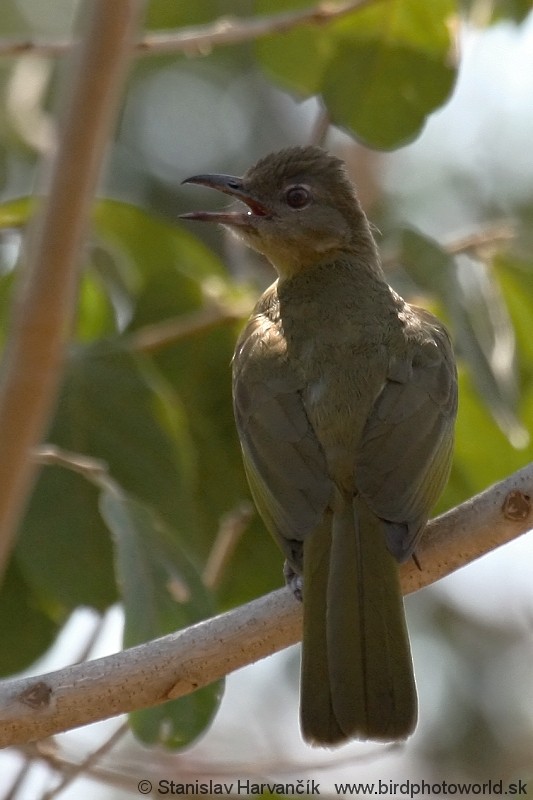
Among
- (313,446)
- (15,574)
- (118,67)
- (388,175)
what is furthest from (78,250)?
(388,175)

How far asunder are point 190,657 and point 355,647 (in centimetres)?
61

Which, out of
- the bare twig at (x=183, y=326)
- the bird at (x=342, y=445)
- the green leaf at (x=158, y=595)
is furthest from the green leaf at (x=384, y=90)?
the green leaf at (x=158, y=595)

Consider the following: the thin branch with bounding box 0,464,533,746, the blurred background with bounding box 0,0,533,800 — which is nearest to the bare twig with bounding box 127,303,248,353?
the blurred background with bounding box 0,0,533,800

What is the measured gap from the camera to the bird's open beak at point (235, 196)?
5.68 metres

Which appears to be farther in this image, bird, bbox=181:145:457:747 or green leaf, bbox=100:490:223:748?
green leaf, bbox=100:490:223:748

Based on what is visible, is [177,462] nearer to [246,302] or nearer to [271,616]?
[246,302]

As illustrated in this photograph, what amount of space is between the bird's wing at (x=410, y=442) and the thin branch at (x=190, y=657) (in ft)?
0.62

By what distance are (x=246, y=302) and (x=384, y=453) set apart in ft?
4.73

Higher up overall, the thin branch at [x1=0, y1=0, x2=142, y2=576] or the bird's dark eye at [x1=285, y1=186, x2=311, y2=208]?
the thin branch at [x1=0, y1=0, x2=142, y2=576]

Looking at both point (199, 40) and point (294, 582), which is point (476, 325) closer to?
point (294, 582)

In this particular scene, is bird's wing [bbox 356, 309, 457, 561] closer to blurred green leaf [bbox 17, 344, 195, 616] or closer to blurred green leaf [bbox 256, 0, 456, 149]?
blurred green leaf [bbox 17, 344, 195, 616]

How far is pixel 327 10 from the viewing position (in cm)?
525

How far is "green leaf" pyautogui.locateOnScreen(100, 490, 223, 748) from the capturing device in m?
4.45

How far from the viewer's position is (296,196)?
5.98 meters
